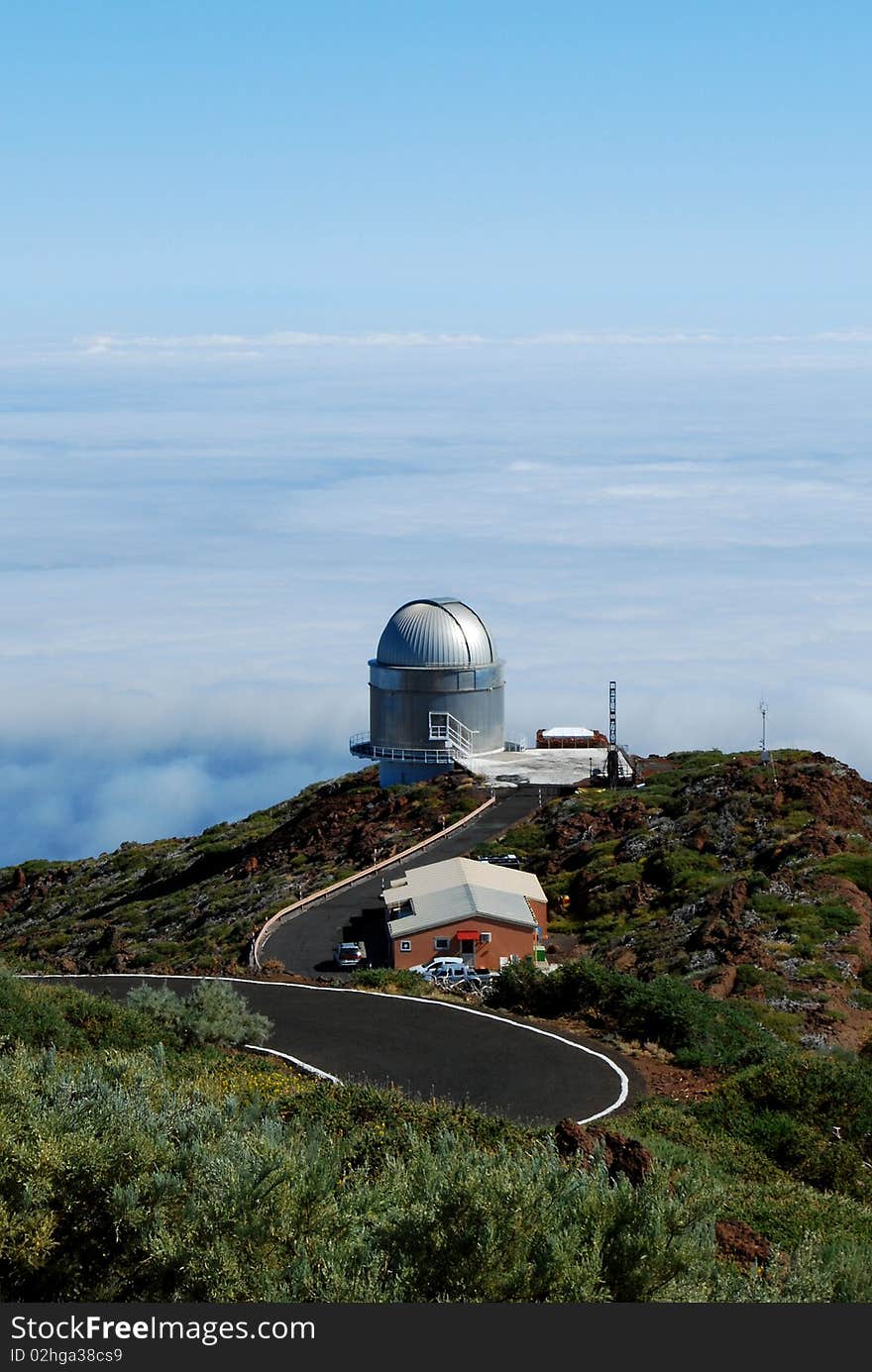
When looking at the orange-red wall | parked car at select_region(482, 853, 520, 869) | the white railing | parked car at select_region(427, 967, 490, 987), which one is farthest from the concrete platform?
parked car at select_region(427, 967, 490, 987)

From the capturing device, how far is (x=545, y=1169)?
416 inches

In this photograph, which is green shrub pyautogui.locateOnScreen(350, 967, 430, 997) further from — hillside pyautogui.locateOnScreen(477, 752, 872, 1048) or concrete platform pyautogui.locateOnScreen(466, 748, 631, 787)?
concrete platform pyautogui.locateOnScreen(466, 748, 631, 787)

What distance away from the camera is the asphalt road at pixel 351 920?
3073 cm

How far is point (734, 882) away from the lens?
3369cm

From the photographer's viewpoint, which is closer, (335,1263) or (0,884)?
(335,1263)

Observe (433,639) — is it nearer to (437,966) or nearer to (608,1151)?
(437,966)

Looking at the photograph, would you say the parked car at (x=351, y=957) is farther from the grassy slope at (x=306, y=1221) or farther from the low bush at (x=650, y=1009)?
the grassy slope at (x=306, y=1221)

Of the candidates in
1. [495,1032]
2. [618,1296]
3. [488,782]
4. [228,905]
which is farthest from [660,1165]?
[488,782]

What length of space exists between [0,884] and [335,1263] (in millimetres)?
48234

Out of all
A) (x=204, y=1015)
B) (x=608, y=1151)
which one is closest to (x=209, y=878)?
(x=204, y=1015)

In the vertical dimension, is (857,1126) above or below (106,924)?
above

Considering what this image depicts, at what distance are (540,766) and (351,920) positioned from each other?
19906mm

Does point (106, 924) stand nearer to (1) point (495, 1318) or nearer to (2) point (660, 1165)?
(2) point (660, 1165)

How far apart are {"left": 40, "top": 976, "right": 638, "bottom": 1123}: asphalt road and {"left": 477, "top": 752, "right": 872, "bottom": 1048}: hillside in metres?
4.87
